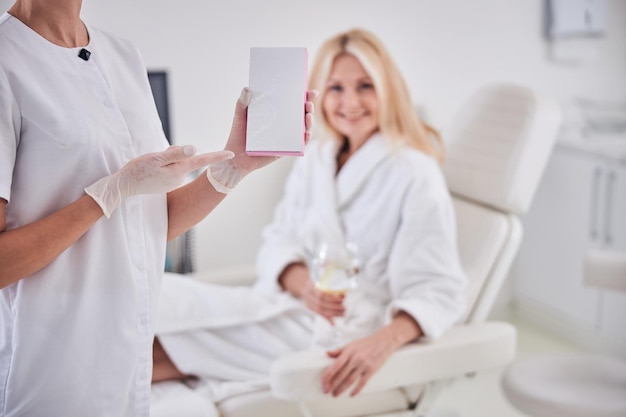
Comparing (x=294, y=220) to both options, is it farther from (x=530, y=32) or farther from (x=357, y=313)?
(x=530, y=32)

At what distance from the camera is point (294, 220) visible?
1.99m

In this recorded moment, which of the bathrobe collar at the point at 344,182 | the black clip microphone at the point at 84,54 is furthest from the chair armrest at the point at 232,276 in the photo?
the black clip microphone at the point at 84,54

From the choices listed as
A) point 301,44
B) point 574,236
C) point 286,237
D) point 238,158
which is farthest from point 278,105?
point 574,236

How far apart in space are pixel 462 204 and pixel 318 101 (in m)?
0.45

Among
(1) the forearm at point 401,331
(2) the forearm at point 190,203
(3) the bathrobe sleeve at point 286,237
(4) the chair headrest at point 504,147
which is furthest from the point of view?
(3) the bathrobe sleeve at point 286,237

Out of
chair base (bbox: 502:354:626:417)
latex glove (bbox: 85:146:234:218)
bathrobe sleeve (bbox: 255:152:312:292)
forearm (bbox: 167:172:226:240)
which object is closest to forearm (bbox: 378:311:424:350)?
chair base (bbox: 502:354:626:417)

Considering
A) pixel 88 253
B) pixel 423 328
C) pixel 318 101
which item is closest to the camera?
pixel 88 253

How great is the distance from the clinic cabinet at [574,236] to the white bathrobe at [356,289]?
99 centimetres

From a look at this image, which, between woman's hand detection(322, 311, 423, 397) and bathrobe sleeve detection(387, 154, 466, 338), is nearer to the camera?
woman's hand detection(322, 311, 423, 397)

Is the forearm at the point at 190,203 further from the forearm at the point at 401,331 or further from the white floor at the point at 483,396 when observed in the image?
the white floor at the point at 483,396

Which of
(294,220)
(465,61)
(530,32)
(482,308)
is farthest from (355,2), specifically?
(482,308)

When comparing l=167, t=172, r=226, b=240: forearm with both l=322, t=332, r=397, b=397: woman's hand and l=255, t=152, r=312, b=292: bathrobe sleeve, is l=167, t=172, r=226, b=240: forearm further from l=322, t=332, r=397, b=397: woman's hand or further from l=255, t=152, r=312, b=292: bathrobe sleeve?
l=255, t=152, r=312, b=292: bathrobe sleeve

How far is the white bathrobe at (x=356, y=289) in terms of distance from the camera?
5.28 ft

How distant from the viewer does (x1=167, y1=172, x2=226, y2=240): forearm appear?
106 cm
